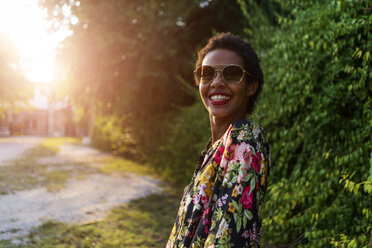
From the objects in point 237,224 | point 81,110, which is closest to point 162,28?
point 81,110

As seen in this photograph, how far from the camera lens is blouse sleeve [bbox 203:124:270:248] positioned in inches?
40.8

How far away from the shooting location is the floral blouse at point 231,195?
104cm

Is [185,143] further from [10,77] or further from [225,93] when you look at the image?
[10,77]

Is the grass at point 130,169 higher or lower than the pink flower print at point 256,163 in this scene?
lower

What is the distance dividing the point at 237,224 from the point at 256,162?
241mm

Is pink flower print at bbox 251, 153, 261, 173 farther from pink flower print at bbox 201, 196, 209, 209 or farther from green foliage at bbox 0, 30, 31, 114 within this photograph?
green foliage at bbox 0, 30, 31, 114

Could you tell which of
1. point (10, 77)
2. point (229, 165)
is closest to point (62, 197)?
point (229, 165)

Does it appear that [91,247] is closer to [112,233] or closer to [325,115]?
[112,233]

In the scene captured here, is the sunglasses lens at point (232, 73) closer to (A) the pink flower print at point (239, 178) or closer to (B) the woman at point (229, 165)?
(B) the woman at point (229, 165)

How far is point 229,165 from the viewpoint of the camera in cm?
113

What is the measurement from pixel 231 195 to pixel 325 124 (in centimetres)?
274

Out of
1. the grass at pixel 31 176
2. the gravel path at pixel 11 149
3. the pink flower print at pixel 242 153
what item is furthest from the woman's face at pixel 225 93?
the gravel path at pixel 11 149

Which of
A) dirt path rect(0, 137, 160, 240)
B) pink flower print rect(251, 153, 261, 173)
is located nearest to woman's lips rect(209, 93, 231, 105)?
pink flower print rect(251, 153, 261, 173)

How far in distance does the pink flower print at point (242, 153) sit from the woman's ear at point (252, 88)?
406 millimetres
